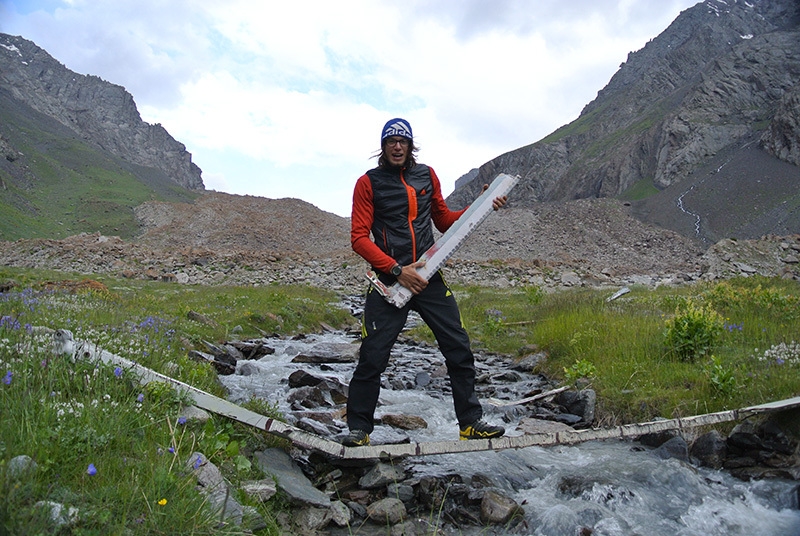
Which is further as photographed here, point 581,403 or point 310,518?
point 581,403

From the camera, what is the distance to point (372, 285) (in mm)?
4957

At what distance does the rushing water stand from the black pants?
635 millimetres

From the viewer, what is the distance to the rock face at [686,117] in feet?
272

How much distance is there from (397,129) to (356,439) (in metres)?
3.02

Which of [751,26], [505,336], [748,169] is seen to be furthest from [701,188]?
[751,26]

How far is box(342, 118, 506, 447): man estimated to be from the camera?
4.90 metres

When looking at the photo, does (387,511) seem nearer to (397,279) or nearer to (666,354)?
(397,279)

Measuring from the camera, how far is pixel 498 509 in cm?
387

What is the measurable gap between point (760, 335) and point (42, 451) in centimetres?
824

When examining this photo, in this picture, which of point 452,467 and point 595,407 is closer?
point 452,467

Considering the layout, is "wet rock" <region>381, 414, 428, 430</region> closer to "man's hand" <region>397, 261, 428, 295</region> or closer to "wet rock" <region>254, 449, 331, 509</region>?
"wet rock" <region>254, 449, 331, 509</region>

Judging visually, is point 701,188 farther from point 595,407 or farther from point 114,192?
point 114,192

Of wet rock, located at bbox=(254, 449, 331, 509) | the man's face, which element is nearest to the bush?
the man's face

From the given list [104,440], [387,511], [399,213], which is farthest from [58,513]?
[399,213]
